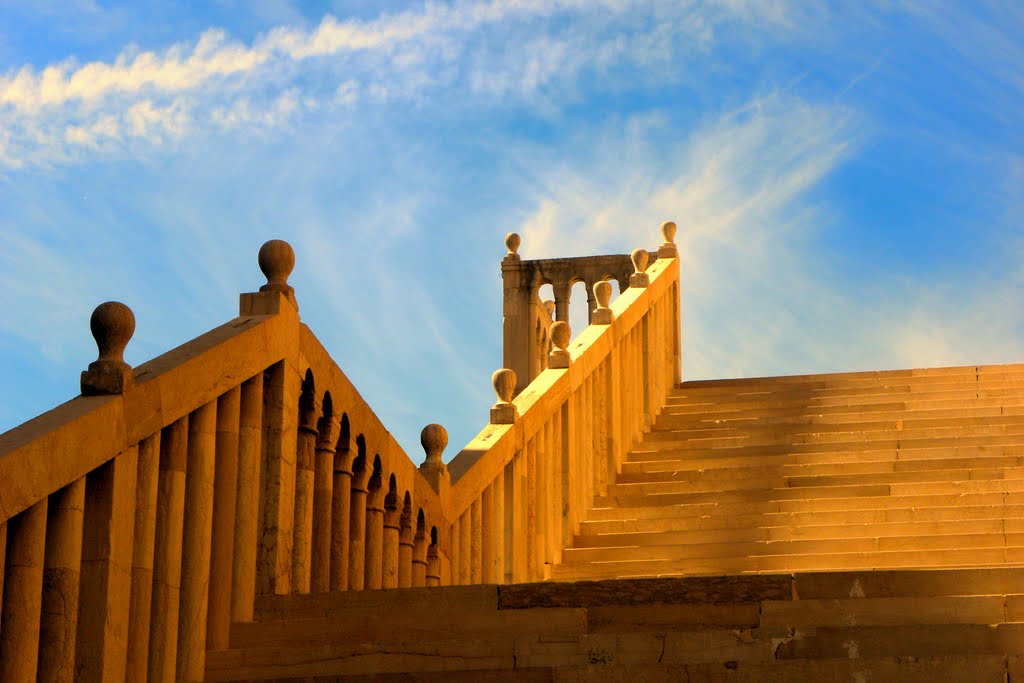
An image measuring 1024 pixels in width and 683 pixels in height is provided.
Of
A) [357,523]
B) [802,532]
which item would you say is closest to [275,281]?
[357,523]

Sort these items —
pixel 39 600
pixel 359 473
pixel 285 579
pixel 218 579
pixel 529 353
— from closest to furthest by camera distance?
pixel 39 600
pixel 218 579
pixel 285 579
pixel 359 473
pixel 529 353

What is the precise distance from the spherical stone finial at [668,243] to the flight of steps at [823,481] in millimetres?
1451

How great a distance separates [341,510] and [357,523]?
7.4 inches

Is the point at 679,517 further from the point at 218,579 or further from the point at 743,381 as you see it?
the point at 218,579

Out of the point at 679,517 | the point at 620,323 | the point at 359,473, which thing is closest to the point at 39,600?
the point at 359,473

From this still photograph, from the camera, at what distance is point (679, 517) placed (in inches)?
421

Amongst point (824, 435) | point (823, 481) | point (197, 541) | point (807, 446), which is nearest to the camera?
point (197, 541)

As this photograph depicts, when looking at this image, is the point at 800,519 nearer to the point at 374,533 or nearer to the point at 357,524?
the point at 374,533

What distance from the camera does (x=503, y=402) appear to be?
1023cm

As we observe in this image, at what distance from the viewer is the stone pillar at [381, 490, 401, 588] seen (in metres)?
8.25

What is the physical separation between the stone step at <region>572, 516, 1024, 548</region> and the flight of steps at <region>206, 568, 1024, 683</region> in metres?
3.55

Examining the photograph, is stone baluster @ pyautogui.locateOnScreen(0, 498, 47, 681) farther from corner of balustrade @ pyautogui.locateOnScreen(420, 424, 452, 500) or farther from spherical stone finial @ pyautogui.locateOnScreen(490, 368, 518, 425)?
spherical stone finial @ pyautogui.locateOnScreen(490, 368, 518, 425)

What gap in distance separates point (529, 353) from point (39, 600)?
1430 cm

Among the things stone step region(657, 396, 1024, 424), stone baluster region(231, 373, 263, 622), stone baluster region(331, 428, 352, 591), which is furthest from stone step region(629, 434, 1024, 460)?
stone baluster region(231, 373, 263, 622)
